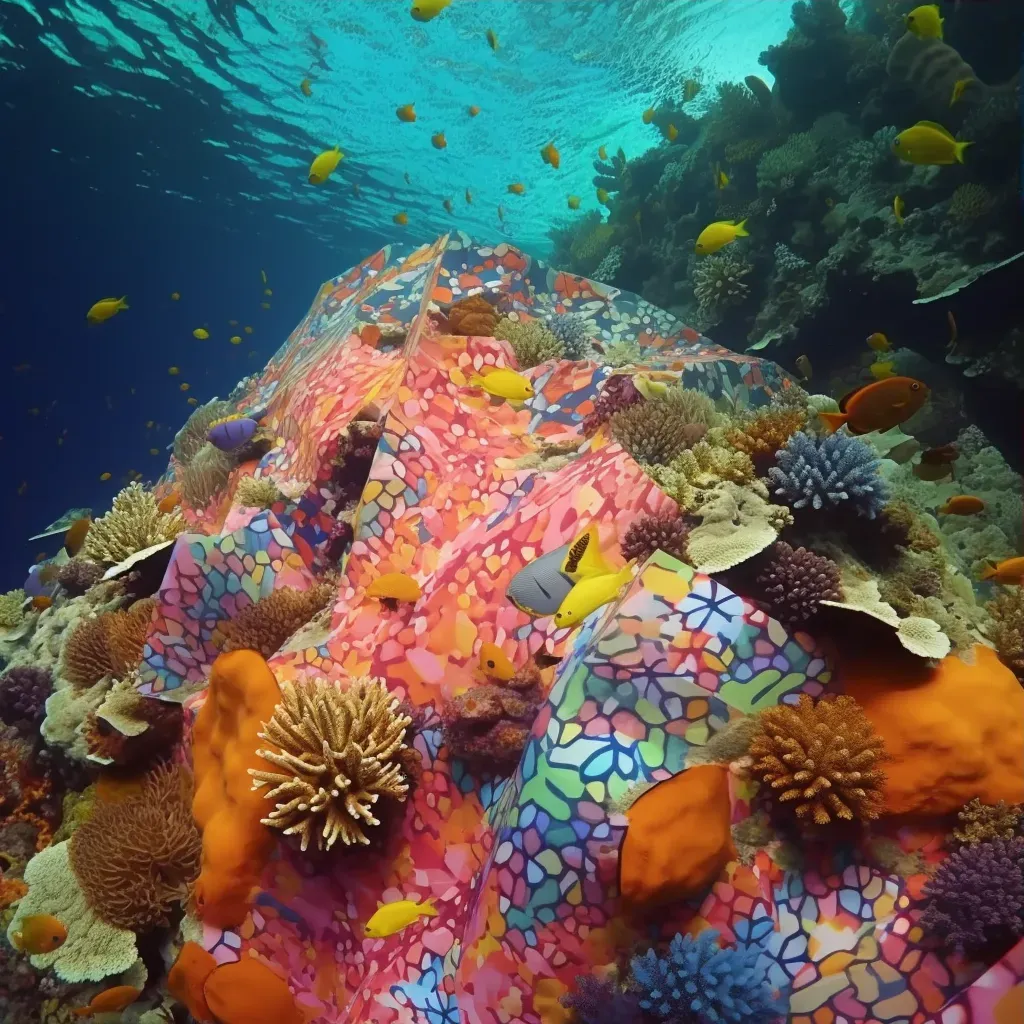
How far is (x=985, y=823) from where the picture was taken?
329 cm

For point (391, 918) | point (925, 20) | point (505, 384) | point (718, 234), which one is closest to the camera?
point (391, 918)

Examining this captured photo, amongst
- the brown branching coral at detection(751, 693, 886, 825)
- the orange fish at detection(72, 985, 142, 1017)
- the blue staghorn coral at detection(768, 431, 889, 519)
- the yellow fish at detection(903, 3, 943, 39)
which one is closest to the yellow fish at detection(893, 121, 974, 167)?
the yellow fish at detection(903, 3, 943, 39)

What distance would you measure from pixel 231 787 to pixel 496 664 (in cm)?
209

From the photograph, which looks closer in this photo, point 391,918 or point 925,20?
point 391,918

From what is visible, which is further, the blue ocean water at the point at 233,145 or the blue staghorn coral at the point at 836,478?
the blue ocean water at the point at 233,145

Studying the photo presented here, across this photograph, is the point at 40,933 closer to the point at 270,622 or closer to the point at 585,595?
the point at 270,622

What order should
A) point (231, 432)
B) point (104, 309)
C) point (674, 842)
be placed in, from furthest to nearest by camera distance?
point (104, 309)
point (231, 432)
point (674, 842)

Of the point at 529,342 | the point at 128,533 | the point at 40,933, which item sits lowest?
the point at 40,933

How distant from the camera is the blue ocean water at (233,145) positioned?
18.5m

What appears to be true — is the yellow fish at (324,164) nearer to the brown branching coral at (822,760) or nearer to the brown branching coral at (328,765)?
the brown branching coral at (328,765)

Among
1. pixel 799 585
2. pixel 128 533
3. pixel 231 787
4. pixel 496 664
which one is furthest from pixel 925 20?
pixel 128 533

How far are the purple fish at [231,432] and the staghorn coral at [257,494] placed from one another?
980 mm

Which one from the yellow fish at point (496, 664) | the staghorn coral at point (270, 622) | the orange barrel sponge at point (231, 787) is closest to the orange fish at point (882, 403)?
the yellow fish at point (496, 664)

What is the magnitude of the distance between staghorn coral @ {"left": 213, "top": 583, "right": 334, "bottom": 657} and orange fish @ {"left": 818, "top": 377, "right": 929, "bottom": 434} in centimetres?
489
